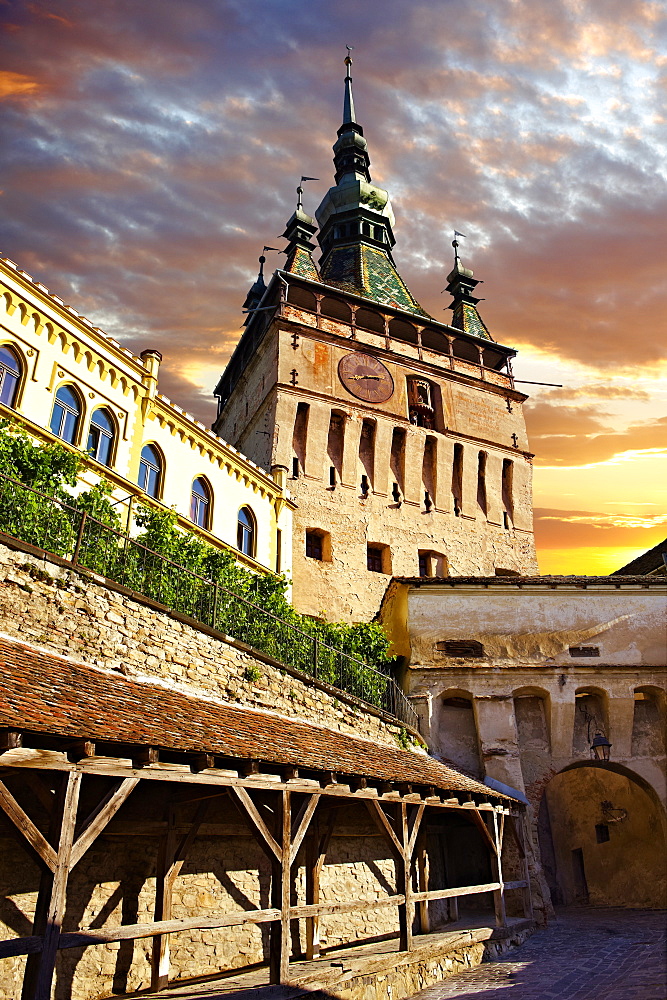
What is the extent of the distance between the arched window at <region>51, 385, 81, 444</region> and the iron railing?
11.4 ft

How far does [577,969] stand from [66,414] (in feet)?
53.0

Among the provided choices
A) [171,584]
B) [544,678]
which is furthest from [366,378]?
[171,584]

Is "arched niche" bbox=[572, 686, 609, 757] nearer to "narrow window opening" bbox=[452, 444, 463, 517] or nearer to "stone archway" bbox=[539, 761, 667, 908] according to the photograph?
"stone archway" bbox=[539, 761, 667, 908]

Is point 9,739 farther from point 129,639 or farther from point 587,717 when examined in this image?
point 587,717

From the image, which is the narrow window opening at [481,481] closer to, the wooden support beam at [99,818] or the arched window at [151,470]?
the arched window at [151,470]

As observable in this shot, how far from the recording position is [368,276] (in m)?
39.5

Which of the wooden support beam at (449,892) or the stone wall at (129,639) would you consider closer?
the stone wall at (129,639)

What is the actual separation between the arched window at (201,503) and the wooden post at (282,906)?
13.6 m

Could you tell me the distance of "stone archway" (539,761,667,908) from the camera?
19844 mm

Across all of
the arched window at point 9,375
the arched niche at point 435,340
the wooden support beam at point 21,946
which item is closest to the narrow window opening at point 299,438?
the arched niche at point 435,340

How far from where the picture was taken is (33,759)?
6645 millimetres

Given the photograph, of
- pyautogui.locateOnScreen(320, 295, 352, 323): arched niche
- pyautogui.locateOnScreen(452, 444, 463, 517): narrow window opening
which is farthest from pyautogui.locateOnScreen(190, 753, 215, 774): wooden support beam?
pyautogui.locateOnScreen(320, 295, 352, 323): arched niche

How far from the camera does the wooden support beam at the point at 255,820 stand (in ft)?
28.0

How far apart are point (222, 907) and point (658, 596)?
1518 centimetres
